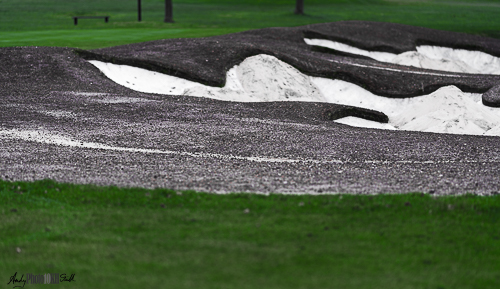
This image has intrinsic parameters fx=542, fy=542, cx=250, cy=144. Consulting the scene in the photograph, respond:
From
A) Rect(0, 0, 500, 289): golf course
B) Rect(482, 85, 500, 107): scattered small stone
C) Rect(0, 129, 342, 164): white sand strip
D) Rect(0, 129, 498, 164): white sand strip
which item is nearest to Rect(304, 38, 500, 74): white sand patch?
Rect(0, 0, 500, 289): golf course

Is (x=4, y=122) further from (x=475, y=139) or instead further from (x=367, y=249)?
(x=475, y=139)

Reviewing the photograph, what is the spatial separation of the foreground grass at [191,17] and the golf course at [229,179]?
30.2 feet

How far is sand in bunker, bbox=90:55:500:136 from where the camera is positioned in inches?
900

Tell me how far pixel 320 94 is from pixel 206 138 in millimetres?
13703

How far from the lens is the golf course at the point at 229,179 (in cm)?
734

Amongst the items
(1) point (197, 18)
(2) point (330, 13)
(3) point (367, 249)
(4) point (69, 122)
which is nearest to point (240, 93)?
(4) point (69, 122)

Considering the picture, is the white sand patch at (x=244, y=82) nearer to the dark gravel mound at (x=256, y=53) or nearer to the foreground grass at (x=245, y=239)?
the dark gravel mound at (x=256, y=53)

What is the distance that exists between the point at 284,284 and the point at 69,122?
13050mm

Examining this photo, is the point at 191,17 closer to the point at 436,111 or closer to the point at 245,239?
the point at 436,111

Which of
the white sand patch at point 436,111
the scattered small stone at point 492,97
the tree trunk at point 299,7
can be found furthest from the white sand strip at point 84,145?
the tree trunk at point 299,7

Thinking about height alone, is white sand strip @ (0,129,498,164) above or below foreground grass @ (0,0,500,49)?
below

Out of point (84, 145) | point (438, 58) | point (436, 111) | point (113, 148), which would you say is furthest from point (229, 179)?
point (438, 58)

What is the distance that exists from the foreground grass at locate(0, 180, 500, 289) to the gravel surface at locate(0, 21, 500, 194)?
3.53 ft

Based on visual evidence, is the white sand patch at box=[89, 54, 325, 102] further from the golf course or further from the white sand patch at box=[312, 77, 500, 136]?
the white sand patch at box=[312, 77, 500, 136]
